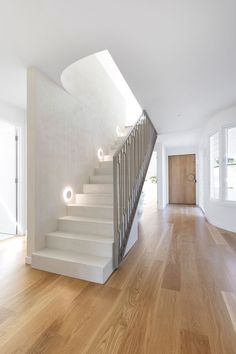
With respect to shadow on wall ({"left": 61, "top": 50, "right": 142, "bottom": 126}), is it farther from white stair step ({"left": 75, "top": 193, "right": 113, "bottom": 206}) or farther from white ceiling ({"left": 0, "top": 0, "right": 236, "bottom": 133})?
white stair step ({"left": 75, "top": 193, "right": 113, "bottom": 206})

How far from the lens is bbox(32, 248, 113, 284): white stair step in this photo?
1780 millimetres

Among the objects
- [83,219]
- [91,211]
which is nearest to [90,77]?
Answer: [91,211]

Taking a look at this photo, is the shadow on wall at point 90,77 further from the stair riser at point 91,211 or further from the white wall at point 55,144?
the stair riser at point 91,211

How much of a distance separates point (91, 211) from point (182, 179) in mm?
5843

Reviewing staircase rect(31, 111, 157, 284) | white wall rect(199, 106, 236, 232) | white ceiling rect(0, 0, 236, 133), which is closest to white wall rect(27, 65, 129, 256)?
staircase rect(31, 111, 157, 284)

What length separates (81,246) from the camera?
6.98 ft

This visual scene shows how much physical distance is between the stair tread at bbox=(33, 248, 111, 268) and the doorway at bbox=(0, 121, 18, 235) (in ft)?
5.34

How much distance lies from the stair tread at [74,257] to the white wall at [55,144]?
167mm

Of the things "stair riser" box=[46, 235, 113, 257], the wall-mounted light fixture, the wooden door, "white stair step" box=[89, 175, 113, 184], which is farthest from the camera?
the wooden door

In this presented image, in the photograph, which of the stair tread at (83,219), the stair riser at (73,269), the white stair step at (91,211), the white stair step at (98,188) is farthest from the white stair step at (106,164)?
the stair riser at (73,269)

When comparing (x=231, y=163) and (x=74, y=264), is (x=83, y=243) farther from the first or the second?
(x=231, y=163)

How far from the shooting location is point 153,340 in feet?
3.69

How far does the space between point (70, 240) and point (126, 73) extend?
7.42ft

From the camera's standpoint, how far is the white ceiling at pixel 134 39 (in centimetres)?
138
